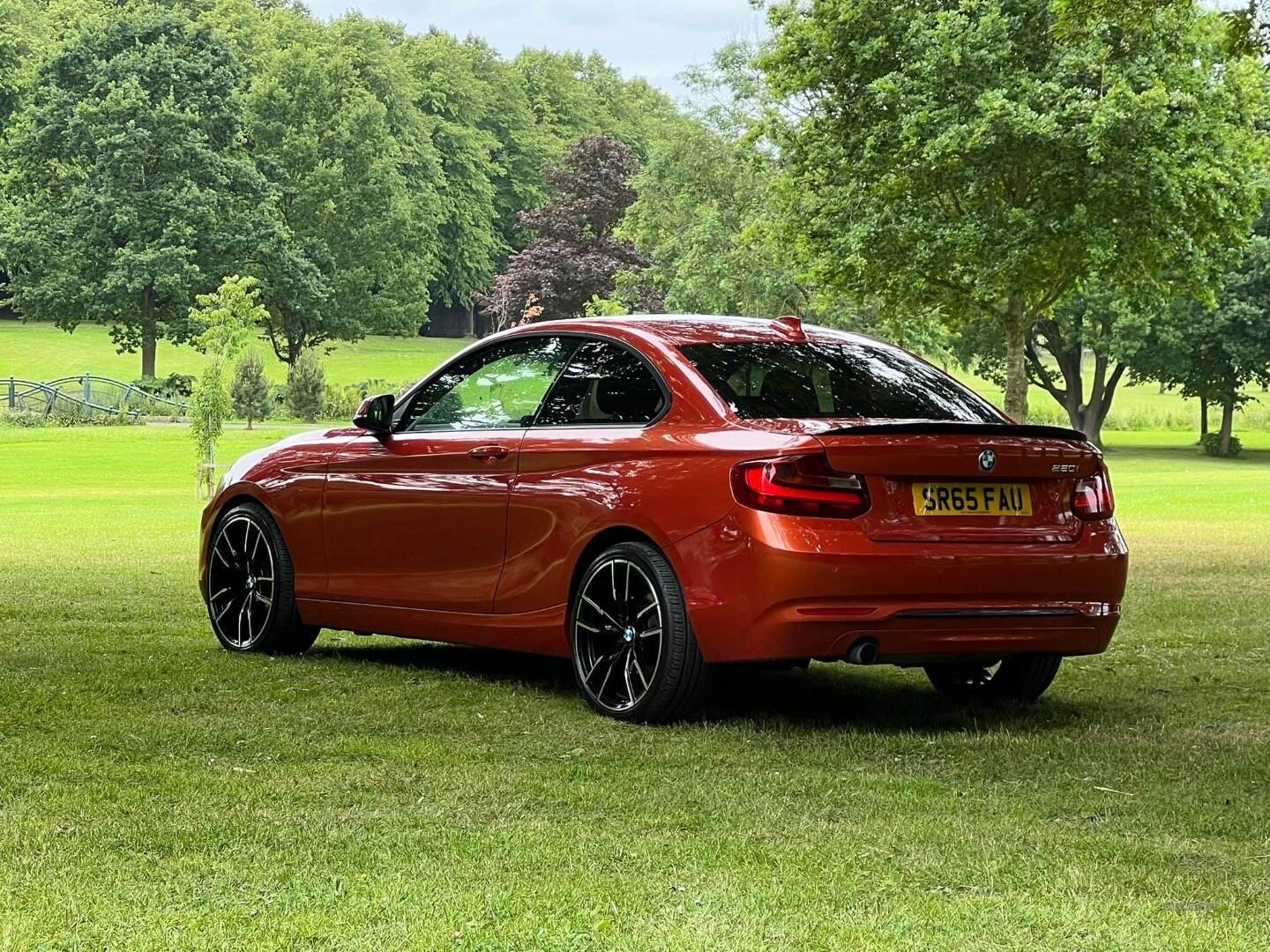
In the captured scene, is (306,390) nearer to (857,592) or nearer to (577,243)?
(577,243)

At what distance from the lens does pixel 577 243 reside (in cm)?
8381

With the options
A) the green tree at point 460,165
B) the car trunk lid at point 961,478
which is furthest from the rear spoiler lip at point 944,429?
the green tree at point 460,165

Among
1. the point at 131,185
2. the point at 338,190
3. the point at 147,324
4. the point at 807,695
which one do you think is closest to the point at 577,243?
the point at 338,190

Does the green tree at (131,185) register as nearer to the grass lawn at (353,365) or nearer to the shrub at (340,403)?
the grass lawn at (353,365)

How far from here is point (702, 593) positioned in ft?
22.9

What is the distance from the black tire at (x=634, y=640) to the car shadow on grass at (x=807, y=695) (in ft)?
0.74

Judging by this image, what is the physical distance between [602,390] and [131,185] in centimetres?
7048

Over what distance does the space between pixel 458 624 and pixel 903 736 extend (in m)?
2.18

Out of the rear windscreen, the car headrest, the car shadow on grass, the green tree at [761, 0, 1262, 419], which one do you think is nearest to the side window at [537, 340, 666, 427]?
the car headrest

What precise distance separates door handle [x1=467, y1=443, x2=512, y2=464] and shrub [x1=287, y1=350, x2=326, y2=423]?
53684mm

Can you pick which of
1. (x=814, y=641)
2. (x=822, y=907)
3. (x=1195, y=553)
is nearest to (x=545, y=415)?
(x=814, y=641)

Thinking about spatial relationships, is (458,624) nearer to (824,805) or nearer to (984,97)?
(824,805)

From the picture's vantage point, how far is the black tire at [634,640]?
23.2ft

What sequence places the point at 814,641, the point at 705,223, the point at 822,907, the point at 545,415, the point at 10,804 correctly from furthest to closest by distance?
the point at 705,223 → the point at 545,415 → the point at 814,641 → the point at 10,804 → the point at 822,907
